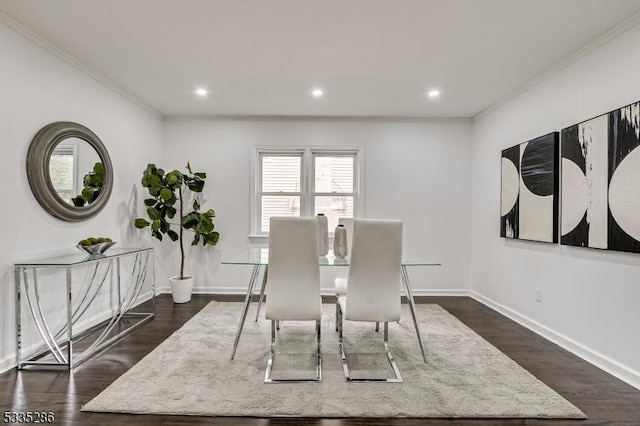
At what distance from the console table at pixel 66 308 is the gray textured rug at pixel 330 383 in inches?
21.8

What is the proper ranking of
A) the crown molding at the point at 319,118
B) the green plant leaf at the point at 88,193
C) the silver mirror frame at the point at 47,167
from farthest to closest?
the crown molding at the point at 319,118
the green plant leaf at the point at 88,193
the silver mirror frame at the point at 47,167

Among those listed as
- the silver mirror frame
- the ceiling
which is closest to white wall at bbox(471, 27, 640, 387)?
the ceiling

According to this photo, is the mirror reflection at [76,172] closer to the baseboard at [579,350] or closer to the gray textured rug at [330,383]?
the gray textured rug at [330,383]

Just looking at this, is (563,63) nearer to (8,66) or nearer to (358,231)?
(358,231)

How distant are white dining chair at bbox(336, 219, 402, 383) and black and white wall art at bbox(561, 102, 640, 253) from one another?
1.49 metres

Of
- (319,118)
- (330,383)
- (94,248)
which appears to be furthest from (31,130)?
(319,118)

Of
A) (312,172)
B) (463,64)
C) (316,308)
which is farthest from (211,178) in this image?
(463,64)

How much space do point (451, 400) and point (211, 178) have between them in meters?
3.86

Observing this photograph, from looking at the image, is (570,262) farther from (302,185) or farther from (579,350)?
(302,185)

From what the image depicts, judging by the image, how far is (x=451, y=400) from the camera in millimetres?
2023

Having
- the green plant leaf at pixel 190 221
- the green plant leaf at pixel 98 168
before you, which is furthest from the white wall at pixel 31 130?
the green plant leaf at pixel 190 221

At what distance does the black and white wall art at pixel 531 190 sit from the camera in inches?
119

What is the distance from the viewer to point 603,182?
8.09 feet

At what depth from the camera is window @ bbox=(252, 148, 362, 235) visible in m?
4.79
